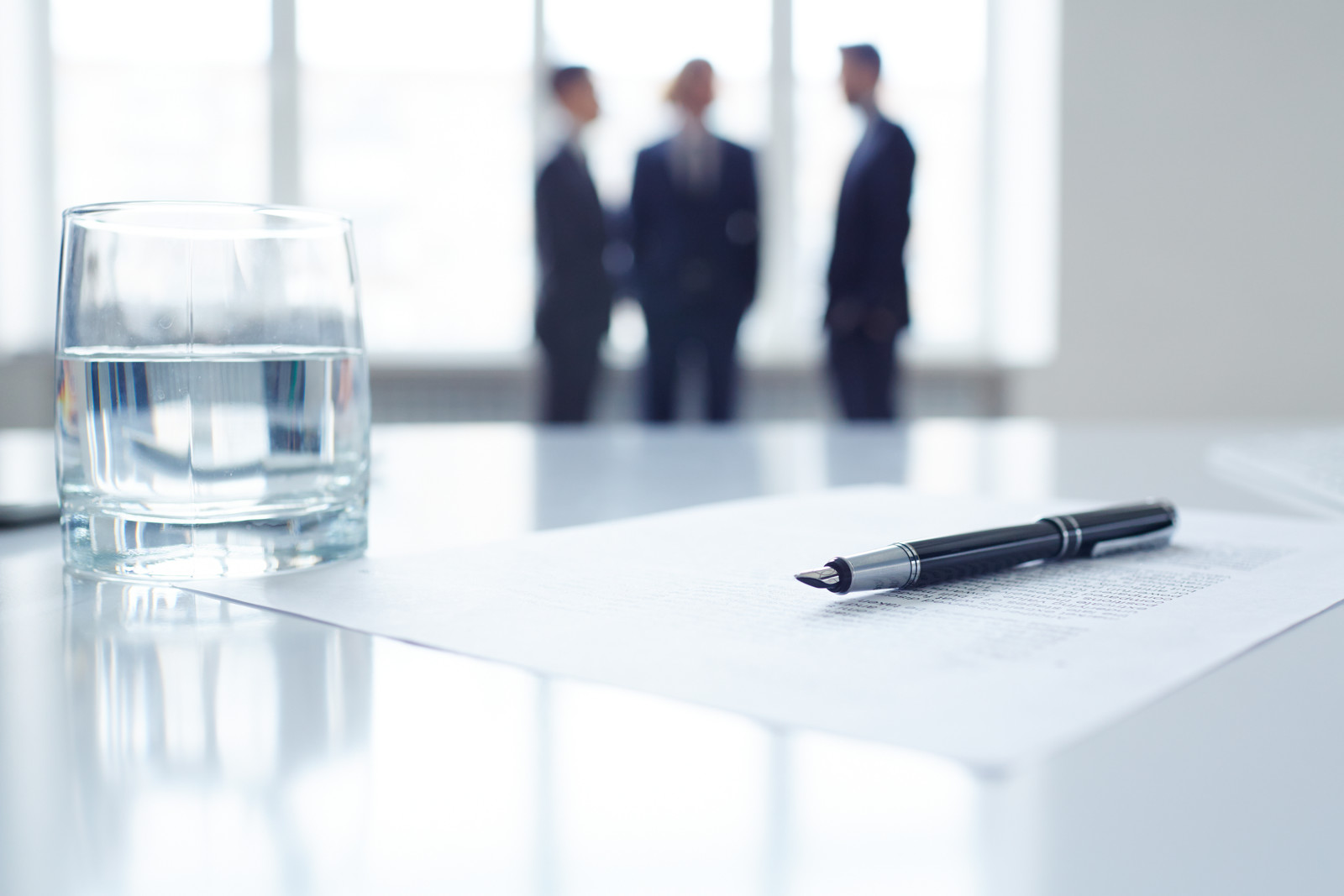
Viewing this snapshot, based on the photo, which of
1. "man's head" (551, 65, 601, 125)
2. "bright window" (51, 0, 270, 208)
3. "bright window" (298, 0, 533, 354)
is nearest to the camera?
"man's head" (551, 65, 601, 125)

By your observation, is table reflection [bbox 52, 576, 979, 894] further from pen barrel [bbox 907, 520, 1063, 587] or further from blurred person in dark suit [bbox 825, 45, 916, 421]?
blurred person in dark suit [bbox 825, 45, 916, 421]

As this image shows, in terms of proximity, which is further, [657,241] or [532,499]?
[657,241]

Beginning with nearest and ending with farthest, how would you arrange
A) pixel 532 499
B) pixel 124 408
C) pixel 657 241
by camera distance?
pixel 124 408 < pixel 532 499 < pixel 657 241

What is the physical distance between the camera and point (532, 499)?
0.67m

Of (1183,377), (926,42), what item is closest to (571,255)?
(926,42)

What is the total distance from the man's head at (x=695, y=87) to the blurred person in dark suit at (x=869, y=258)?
39 centimetres

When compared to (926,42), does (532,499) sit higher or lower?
lower

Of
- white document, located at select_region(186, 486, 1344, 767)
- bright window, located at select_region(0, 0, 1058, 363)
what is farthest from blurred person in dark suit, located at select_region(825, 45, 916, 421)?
white document, located at select_region(186, 486, 1344, 767)

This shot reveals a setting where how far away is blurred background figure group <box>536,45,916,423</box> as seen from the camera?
3.12 metres

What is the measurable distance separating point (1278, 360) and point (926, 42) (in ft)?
5.64

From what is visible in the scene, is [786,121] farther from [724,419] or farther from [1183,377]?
[1183,377]

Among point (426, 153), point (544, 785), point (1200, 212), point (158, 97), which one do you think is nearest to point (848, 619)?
point (544, 785)

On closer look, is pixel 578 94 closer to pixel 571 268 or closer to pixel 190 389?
pixel 571 268

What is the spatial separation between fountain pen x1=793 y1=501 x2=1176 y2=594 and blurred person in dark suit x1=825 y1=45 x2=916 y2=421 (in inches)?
109
